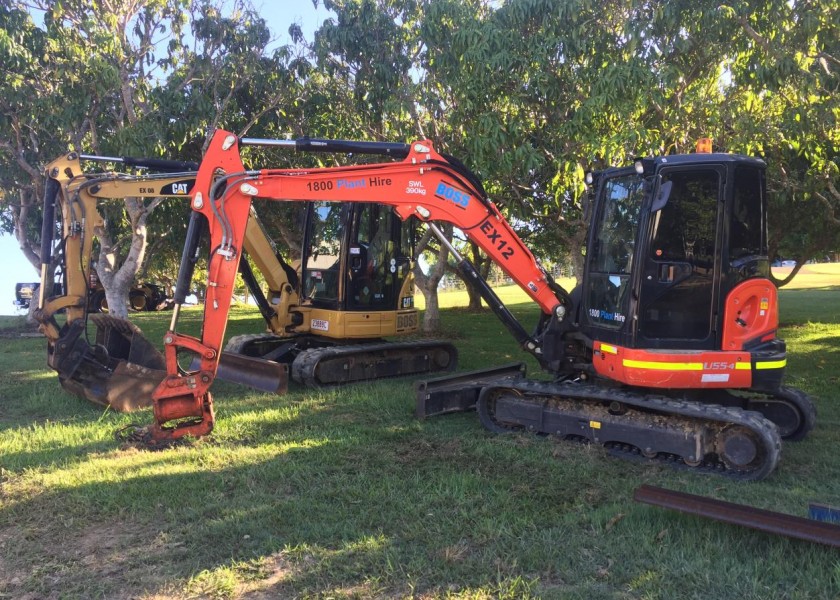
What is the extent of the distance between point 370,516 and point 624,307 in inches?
119

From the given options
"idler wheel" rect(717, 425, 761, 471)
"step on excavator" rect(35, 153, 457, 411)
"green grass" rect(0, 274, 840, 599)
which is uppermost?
"step on excavator" rect(35, 153, 457, 411)

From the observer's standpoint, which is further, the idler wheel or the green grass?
the idler wheel

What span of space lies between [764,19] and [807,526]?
260 inches

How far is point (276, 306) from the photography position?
1000 cm

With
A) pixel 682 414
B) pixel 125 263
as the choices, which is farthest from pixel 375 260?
pixel 125 263

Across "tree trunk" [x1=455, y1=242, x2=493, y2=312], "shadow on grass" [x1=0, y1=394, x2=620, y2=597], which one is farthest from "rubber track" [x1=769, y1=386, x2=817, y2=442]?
"tree trunk" [x1=455, y1=242, x2=493, y2=312]

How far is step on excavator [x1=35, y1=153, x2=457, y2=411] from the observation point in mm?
7805

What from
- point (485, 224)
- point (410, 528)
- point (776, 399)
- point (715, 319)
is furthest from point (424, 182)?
point (776, 399)

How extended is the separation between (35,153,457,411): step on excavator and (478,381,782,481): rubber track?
357cm

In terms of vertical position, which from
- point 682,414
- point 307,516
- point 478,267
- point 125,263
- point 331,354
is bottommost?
point 307,516

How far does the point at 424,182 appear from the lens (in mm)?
6969

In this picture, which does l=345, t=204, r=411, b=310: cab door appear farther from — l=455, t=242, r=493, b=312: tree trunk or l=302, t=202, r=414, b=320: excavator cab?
l=455, t=242, r=493, b=312: tree trunk

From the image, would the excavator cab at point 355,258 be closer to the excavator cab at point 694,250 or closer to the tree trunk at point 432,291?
the excavator cab at point 694,250

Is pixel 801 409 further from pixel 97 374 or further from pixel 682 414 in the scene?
pixel 97 374
